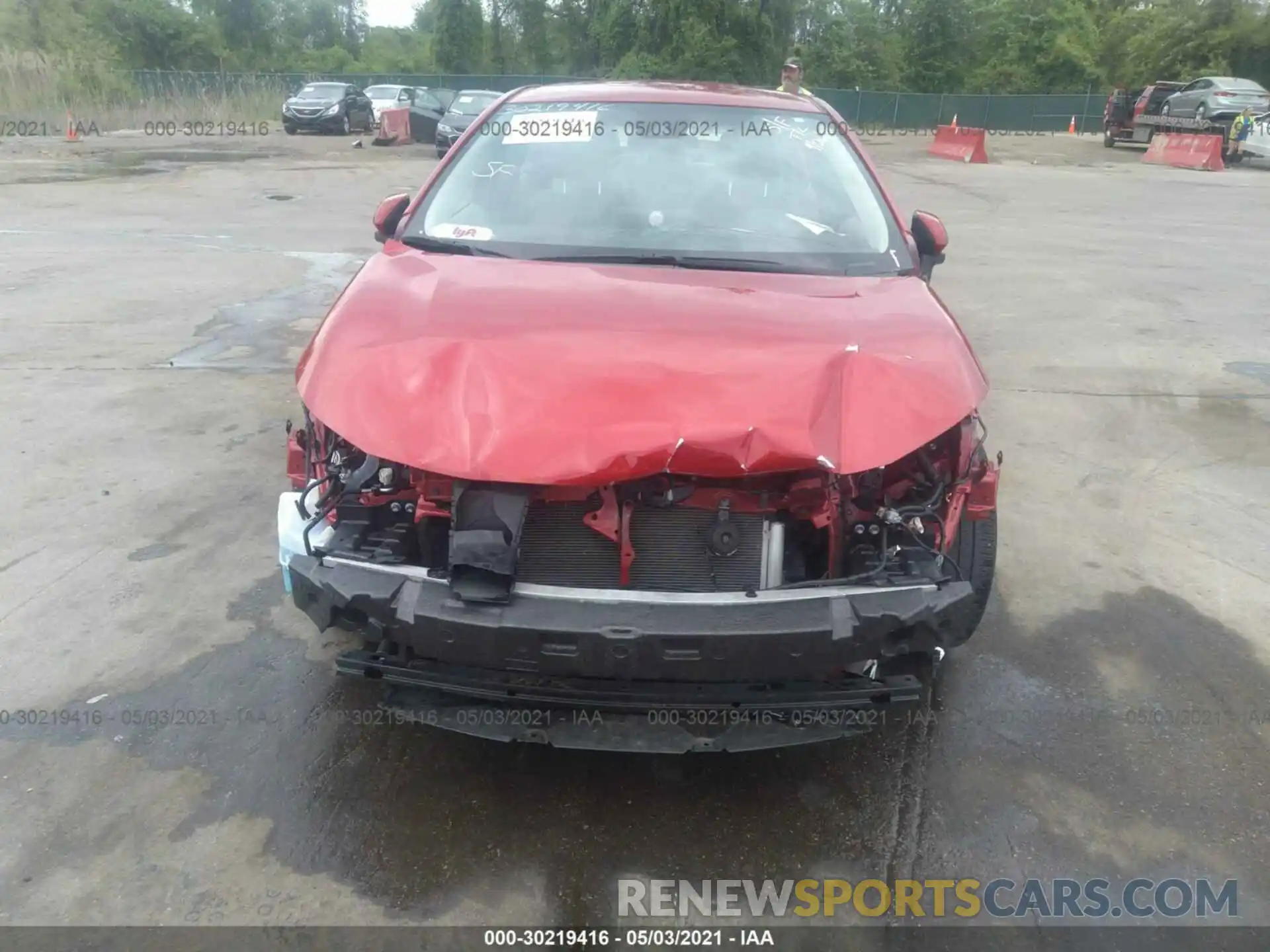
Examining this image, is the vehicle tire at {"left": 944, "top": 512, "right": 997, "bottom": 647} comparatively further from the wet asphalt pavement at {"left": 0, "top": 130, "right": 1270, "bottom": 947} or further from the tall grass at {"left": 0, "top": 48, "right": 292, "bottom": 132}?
the tall grass at {"left": 0, "top": 48, "right": 292, "bottom": 132}

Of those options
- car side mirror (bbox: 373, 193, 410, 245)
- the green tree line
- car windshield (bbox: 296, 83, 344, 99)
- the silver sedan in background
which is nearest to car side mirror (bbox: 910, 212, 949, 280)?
car side mirror (bbox: 373, 193, 410, 245)

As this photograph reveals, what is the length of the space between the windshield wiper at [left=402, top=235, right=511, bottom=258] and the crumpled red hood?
0.91 feet

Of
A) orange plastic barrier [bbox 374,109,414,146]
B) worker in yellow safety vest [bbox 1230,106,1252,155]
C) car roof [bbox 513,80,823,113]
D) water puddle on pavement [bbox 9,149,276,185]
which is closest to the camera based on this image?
car roof [bbox 513,80,823,113]

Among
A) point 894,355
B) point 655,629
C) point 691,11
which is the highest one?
point 691,11

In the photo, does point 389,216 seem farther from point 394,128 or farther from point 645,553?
point 394,128

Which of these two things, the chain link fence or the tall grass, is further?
the chain link fence

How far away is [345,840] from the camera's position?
2652 mm

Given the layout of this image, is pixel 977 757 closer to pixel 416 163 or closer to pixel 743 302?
pixel 743 302

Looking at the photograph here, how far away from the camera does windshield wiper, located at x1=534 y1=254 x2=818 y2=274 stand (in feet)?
11.0

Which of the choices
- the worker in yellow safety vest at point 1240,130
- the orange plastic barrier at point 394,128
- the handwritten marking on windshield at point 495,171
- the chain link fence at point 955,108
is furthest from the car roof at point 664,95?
the chain link fence at point 955,108

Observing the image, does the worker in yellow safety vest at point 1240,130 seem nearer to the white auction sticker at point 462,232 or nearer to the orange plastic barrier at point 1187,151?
the orange plastic barrier at point 1187,151

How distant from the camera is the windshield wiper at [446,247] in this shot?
3.43 meters

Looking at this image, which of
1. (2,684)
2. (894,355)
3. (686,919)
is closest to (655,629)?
(686,919)

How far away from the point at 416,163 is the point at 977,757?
19.1 m
